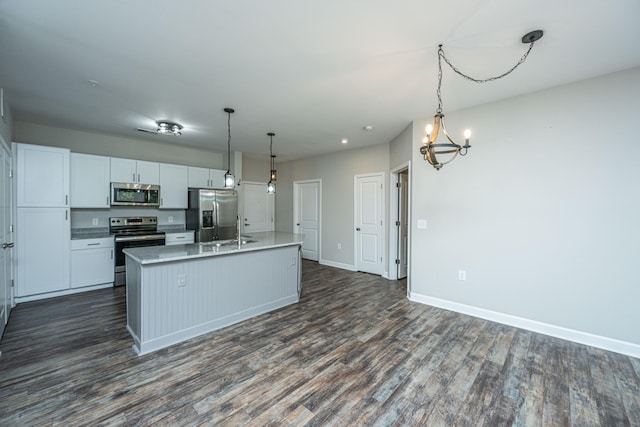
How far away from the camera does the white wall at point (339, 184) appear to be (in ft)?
18.4

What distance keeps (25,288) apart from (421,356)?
5.31 meters

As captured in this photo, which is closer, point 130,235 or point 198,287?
point 198,287

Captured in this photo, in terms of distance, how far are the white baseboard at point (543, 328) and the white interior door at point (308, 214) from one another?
3.30 meters

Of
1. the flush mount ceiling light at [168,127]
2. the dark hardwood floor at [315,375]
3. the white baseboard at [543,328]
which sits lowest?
the dark hardwood floor at [315,375]

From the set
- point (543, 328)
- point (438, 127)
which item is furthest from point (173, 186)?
point (543, 328)

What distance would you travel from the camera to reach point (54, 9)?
1.81 meters

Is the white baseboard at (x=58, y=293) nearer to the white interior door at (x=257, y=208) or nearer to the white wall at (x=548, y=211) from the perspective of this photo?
the white interior door at (x=257, y=208)

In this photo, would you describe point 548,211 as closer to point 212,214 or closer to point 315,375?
point 315,375

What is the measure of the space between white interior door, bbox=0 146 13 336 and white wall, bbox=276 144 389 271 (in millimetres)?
5012

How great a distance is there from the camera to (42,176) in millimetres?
3900

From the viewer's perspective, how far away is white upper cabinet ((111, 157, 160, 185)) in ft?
15.5

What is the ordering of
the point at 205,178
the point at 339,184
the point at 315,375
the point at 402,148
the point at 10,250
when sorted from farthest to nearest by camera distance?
1. the point at 339,184
2. the point at 205,178
3. the point at 402,148
4. the point at 10,250
5. the point at 315,375

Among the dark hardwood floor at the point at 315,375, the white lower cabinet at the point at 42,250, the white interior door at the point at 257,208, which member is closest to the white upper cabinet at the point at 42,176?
the white lower cabinet at the point at 42,250

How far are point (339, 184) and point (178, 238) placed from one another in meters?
3.54
